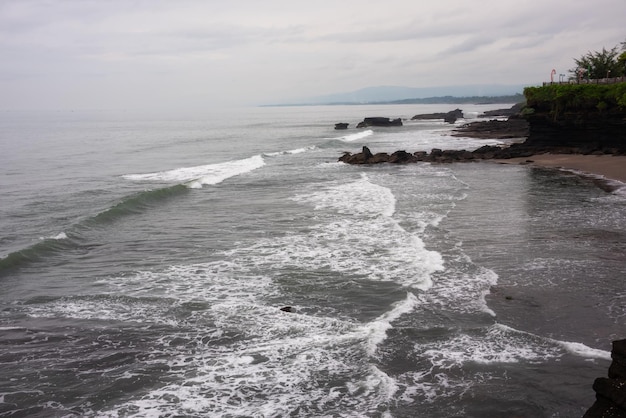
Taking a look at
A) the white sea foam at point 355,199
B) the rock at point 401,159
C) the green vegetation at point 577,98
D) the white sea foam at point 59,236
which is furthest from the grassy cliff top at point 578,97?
the white sea foam at point 59,236

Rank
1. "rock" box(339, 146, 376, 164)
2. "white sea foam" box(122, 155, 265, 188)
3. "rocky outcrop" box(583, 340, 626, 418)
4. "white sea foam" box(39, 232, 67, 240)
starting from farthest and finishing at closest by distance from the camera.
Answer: "rock" box(339, 146, 376, 164), "white sea foam" box(122, 155, 265, 188), "white sea foam" box(39, 232, 67, 240), "rocky outcrop" box(583, 340, 626, 418)

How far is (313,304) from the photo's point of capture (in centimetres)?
1142

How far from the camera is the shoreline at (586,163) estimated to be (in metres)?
28.3

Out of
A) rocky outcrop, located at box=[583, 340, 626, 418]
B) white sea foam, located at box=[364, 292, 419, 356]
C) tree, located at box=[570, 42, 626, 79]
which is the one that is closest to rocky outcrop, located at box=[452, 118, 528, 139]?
tree, located at box=[570, 42, 626, 79]

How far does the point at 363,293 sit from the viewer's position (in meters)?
12.0

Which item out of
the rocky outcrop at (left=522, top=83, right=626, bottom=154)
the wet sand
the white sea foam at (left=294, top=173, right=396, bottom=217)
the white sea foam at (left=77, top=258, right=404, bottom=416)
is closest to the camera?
the white sea foam at (left=77, top=258, right=404, bottom=416)

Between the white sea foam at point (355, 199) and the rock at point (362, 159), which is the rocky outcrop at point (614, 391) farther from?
the rock at point (362, 159)

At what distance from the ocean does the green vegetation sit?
1283 centimetres

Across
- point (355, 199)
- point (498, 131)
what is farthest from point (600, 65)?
point (355, 199)

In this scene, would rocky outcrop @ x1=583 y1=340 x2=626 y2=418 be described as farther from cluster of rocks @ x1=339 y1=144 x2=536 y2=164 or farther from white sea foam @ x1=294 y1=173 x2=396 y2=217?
cluster of rocks @ x1=339 y1=144 x2=536 y2=164

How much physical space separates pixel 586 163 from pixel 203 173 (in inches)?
929

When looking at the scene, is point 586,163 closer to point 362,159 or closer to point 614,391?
point 362,159

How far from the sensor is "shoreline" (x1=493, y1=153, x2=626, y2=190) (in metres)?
28.3

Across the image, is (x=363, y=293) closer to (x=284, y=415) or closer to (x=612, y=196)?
(x=284, y=415)
